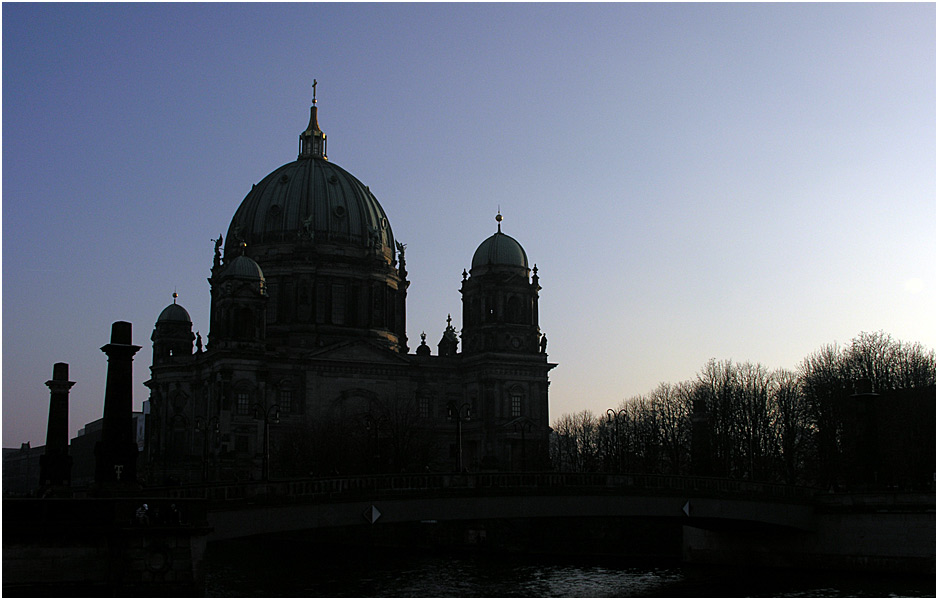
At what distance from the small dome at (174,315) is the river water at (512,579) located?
49725 millimetres

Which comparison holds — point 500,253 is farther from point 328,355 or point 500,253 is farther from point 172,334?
point 172,334

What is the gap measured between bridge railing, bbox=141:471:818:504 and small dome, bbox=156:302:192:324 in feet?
228

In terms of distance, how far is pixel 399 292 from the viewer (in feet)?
390

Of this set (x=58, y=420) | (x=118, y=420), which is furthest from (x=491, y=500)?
(x=58, y=420)

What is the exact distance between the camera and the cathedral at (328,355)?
96.4m

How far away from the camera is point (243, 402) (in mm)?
98062

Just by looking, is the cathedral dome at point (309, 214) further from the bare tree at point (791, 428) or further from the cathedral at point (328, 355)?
the bare tree at point (791, 428)

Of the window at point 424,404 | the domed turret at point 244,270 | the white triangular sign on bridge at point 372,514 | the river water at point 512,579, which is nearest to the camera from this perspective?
the white triangular sign on bridge at point 372,514

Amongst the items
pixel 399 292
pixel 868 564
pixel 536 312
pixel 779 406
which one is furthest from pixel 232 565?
pixel 399 292

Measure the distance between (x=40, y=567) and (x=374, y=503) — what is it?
45.3 ft

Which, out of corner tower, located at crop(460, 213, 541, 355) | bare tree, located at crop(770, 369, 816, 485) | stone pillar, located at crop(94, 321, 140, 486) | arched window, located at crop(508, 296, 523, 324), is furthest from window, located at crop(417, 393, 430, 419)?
stone pillar, located at crop(94, 321, 140, 486)

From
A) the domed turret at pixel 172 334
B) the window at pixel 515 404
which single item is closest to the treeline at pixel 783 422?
the window at pixel 515 404

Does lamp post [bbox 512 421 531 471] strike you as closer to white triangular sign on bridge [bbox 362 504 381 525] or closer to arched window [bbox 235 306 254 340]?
arched window [bbox 235 306 254 340]

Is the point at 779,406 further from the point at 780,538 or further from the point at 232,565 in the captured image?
the point at 232,565
